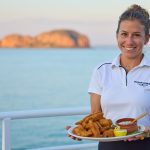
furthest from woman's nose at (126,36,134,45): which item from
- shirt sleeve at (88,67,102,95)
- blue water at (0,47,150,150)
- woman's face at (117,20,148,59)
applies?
blue water at (0,47,150,150)

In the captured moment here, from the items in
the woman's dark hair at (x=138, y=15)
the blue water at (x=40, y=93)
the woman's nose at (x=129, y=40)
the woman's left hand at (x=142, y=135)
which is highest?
the woman's dark hair at (x=138, y=15)

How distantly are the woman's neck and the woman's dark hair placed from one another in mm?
119

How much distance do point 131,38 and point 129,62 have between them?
0.13 metres

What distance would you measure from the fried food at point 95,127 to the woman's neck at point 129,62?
24cm

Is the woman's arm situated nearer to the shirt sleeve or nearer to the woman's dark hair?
the shirt sleeve

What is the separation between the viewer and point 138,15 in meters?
2.03

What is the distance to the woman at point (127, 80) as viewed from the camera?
6.54 ft

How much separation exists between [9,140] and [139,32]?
1266 millimetres

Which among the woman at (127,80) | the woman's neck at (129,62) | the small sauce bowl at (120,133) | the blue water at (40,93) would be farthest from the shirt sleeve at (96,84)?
the blue water at (40,93)

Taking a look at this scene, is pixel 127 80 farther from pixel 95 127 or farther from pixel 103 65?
pixel 95 127

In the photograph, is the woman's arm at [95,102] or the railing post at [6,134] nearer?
the woman's arm at [95,102]

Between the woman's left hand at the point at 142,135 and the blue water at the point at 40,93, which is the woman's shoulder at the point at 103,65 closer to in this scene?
the woman's left hand at the point at 142,135

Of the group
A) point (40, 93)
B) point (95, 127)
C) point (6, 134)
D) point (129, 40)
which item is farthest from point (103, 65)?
point (40, 93)

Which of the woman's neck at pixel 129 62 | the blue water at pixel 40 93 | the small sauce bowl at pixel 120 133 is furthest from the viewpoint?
the blue water at pixel 40 93
